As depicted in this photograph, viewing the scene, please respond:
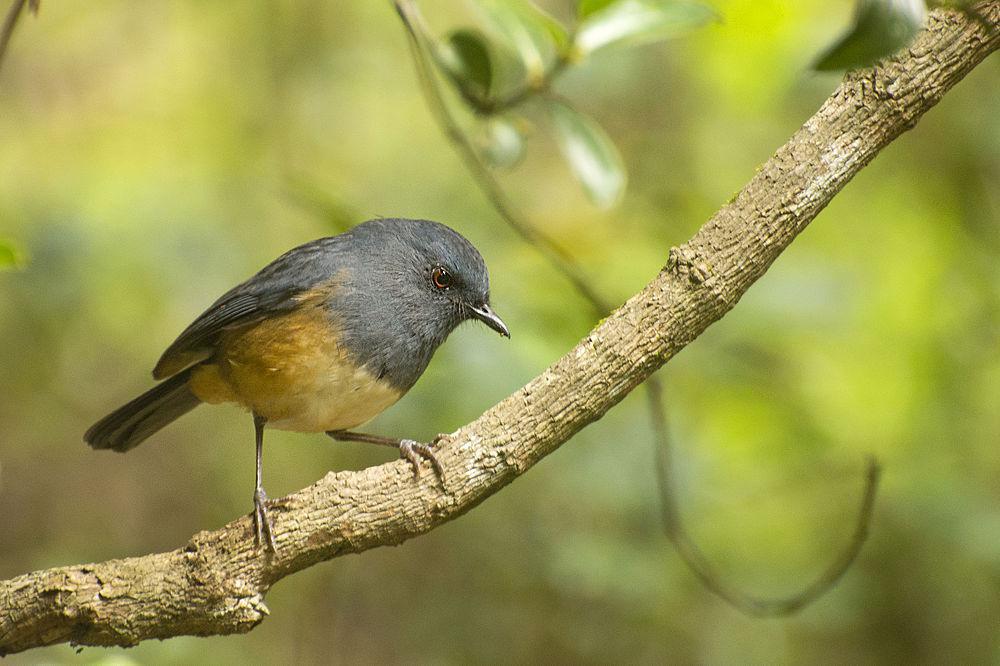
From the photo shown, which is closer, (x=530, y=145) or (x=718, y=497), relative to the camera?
(x=718, y=497)

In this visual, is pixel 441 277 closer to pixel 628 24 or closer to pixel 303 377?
pixel 303 377

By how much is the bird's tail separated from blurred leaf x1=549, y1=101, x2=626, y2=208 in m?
1.68

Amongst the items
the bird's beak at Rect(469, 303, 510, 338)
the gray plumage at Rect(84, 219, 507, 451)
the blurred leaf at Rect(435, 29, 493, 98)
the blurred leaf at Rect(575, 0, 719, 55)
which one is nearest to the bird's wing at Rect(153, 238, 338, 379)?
the gray plumage at Rect(84, 219, 507, 451)

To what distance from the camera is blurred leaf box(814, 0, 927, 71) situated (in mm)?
1432

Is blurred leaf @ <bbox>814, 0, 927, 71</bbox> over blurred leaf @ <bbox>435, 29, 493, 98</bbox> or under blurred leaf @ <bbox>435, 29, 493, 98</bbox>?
under

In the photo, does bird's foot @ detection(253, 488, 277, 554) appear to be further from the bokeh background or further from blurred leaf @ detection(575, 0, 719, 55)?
blurred leaf @ detection(575, 0, 719, 55)

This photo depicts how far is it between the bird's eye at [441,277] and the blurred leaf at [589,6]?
1015 millimetres

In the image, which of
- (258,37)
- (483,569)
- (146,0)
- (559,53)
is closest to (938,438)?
(483,569)

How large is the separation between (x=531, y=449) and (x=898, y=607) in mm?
3377

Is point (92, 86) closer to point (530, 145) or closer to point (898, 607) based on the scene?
point (530, 145)

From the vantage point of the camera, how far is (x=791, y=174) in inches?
91.9

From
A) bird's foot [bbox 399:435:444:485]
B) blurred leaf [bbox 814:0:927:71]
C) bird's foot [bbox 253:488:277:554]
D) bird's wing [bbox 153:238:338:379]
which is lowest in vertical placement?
bird's foot [bbox 253:488:277:554]

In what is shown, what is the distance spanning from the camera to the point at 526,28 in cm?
330

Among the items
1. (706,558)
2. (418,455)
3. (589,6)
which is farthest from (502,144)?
(706,558)
